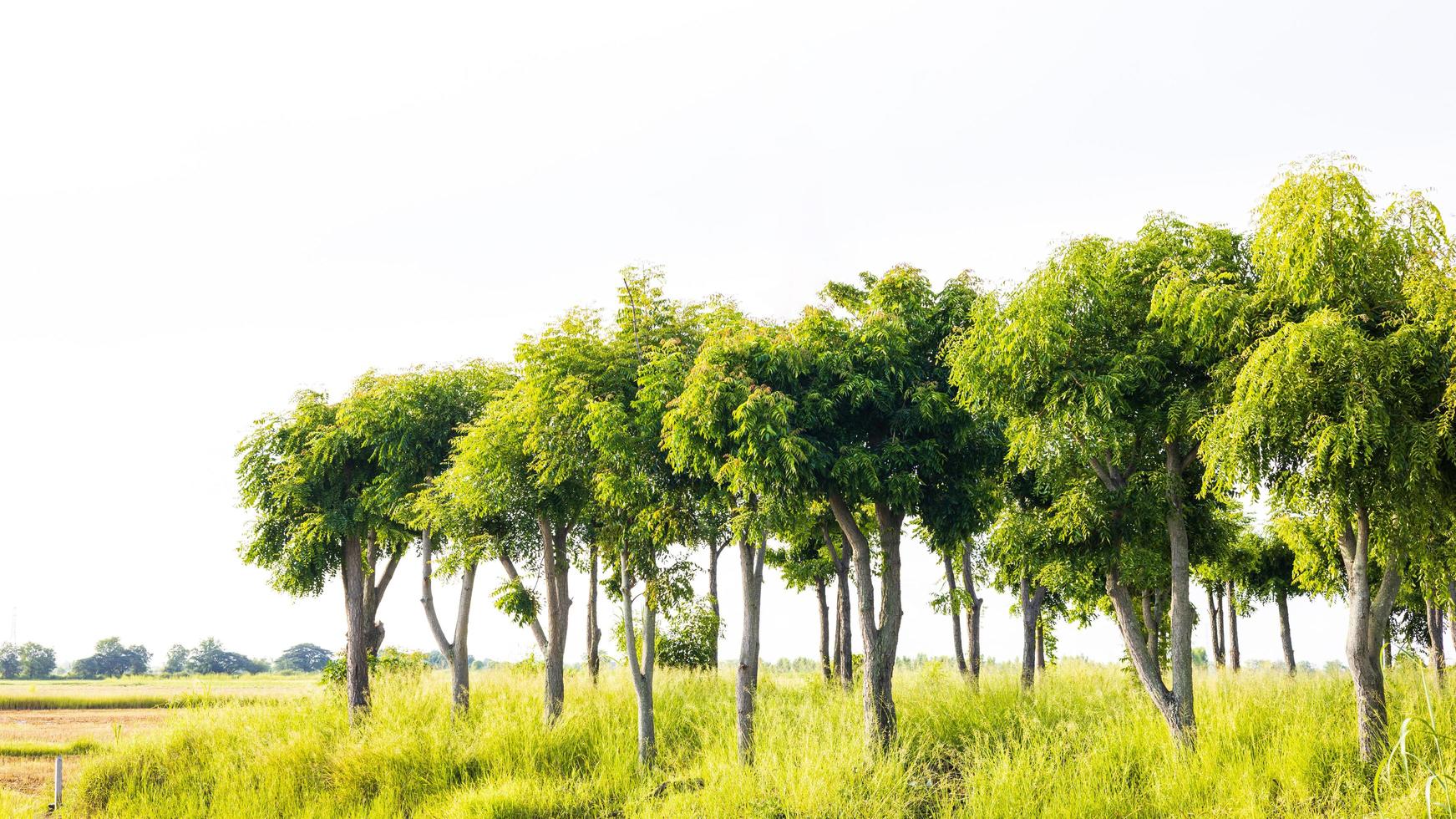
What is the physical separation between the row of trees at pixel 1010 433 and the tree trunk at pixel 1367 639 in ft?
0.15

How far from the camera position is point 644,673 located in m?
16.1

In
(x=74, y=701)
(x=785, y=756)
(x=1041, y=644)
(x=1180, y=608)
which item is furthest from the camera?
(x=74, y=701)

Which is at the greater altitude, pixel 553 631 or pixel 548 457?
pixel 548 457

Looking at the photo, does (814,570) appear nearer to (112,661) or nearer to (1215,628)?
(1215,628)

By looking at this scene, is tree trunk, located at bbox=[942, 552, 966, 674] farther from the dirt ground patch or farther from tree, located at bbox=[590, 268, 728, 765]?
the dirt ground patch

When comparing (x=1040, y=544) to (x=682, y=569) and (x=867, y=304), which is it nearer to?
(x=867, y=304)

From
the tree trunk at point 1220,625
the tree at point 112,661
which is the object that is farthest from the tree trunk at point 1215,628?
the tree at point 112,661

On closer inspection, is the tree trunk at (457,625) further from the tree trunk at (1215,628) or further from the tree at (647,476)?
the tree trunk at (1215,628)

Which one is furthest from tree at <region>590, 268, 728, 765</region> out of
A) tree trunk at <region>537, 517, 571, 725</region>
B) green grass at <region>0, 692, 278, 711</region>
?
green grass at <region>0, 692, 278, 711</region>

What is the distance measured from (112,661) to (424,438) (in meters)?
83.8

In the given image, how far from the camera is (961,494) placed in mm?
14750

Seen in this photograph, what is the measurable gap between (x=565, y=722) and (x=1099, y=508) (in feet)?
30.4

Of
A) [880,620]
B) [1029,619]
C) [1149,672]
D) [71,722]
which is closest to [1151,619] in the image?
[1029,619]

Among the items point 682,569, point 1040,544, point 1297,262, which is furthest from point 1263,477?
point 682,569
